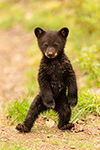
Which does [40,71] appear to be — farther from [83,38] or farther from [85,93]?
[83,38]

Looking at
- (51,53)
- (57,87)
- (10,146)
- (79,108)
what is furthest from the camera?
(79,108)

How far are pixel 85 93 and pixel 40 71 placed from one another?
4.49 ft

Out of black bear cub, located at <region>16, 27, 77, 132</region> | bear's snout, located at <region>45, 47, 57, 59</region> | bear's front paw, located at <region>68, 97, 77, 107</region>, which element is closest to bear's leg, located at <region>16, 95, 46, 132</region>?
black bear cub, located at <region>16, 27, 77, 132</region>

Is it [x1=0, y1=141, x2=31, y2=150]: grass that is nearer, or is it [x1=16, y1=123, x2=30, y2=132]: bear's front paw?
[x1=0, y1=141, x2=31, y2=150]: grass

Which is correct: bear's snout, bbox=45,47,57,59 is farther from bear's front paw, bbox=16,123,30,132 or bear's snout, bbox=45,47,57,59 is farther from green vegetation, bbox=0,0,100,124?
green vegetation, bbox=0,0,100,124

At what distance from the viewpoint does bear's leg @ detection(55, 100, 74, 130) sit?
4.16 meters

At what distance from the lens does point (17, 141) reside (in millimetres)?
3842

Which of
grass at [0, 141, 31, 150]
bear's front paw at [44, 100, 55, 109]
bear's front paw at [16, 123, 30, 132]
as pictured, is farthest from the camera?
bear's front paw at [16, 123, 30, 132]

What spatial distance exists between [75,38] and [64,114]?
594cm

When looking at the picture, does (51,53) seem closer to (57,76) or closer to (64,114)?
(57,76)

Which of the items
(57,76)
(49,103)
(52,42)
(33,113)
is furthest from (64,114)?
(52,42)

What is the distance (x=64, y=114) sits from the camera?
4.16 meters

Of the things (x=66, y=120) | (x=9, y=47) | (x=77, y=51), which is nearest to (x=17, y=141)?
(x=66, y=120)

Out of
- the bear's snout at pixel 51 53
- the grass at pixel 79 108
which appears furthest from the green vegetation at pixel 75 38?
the bear's snout at pixel 51 53
